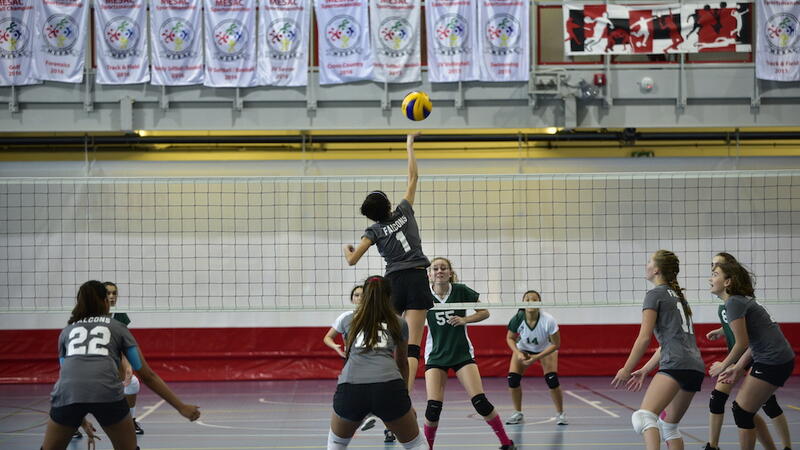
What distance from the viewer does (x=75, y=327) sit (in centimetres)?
567

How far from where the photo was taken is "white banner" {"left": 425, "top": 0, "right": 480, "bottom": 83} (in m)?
14.6

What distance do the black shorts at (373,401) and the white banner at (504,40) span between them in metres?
9.83

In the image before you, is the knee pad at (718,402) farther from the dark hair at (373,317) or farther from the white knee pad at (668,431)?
the dark hair at (373,317)

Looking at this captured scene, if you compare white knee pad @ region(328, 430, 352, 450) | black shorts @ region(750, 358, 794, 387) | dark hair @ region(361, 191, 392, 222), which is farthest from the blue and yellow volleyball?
black shorts @ region(750, 358, 794, 387)

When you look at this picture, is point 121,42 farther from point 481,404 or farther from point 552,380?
point 481,404

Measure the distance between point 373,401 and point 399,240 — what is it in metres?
1.93

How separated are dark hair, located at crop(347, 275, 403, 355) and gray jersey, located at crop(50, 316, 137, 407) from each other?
143 cm

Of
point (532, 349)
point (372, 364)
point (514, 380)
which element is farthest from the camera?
point (532, 349)

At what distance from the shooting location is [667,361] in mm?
6426

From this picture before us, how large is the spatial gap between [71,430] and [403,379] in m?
2.13

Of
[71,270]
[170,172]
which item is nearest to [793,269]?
[170,172]

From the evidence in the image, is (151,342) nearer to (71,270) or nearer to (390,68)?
(71,270)

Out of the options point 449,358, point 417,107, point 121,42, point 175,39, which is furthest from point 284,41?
point 449,358

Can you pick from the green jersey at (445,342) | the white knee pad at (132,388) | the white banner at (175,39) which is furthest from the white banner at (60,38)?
the green jersey at (445,342)
